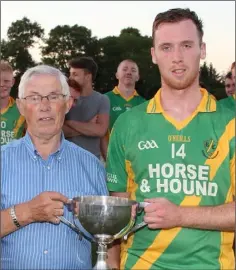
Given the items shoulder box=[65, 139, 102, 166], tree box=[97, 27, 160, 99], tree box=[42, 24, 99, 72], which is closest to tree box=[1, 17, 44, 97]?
tree box=[42, 24, 99, 72]

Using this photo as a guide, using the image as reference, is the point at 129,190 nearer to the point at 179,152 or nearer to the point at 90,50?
the point at 179,152

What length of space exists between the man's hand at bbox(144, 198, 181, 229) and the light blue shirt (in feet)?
1.66

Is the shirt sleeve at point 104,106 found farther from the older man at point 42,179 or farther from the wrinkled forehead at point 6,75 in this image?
the older man at point 42,179

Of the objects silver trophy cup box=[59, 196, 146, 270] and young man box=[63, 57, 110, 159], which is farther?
young man box=[63, 57, 110, 159]

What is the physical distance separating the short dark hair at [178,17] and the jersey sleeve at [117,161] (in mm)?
462

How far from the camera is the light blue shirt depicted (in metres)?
2.34

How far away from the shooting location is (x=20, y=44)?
4706cm

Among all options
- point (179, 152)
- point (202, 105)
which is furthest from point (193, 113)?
point (179, 152)

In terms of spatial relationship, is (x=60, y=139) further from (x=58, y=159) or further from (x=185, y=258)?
(x=185, y=258)

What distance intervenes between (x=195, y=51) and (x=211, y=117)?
0.28m

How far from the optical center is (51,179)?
245cm

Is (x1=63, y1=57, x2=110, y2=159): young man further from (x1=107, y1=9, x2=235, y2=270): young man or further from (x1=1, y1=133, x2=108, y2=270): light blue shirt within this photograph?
(x1=107, y1=9, x2=235, y2=270): young man

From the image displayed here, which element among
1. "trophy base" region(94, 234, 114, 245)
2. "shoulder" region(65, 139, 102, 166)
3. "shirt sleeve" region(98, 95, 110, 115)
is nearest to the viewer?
"trophy base" region(94, 234, 114, 245)

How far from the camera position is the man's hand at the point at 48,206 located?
6.89 ft
